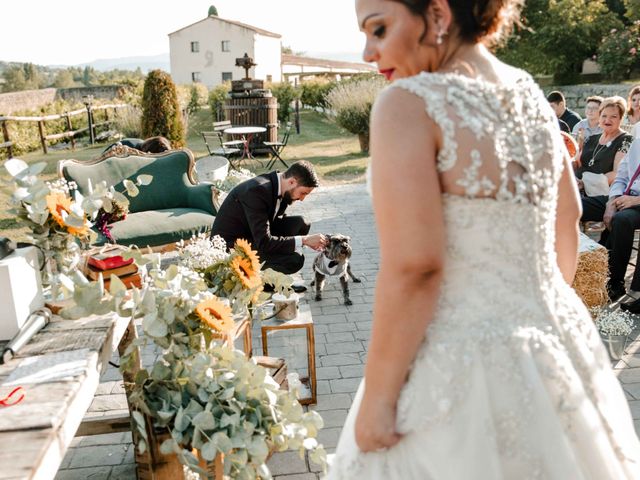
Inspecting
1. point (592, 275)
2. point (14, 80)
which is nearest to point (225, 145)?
point (592, 275)

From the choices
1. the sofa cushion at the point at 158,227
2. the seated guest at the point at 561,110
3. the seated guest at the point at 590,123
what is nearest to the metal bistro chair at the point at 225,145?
the sofa cushion at the point at 158,227

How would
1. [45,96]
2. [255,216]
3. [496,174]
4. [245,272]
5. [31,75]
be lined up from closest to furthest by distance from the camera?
[496,174] < [245,272] < [255,216] < [45,96] < [31,75]

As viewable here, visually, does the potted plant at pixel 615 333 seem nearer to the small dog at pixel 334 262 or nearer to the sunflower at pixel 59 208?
the small dog at pixel 334 262

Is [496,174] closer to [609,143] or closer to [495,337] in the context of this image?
[495,337]

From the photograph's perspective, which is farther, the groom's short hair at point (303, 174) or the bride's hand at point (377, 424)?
the groom's short hair at point (303, 174)

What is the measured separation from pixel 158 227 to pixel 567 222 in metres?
5.46

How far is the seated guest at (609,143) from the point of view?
6395 mm

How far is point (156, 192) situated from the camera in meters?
7.14

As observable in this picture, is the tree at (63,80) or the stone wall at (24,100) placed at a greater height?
the tree at (63,80)

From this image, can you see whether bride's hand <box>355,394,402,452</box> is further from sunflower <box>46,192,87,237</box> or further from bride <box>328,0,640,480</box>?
sunflower <box>46,192,87,237</box>

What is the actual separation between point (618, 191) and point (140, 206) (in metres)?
5.37

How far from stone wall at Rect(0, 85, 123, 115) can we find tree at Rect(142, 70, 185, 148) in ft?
54.2

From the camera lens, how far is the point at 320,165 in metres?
14.8

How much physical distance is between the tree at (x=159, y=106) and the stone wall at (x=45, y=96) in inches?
651
